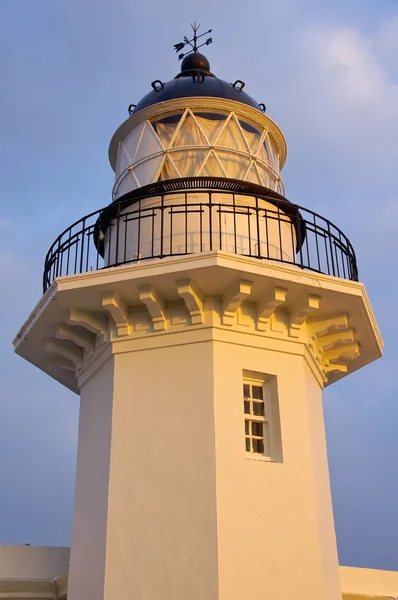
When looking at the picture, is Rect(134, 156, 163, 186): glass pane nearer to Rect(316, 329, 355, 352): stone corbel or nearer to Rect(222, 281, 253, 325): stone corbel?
Rect(222, 281, 253, 325): stone corbel

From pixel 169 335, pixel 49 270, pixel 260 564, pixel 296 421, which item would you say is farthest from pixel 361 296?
pixel 49 270

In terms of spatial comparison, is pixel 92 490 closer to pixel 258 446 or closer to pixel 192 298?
pixel 258 446

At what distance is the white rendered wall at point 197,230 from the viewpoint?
11.0m

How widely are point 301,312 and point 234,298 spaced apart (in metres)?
1.08

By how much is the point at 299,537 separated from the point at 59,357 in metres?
4.75

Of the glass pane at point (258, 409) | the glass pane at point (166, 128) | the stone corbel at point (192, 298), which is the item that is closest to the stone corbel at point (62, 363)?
the stone corbel at point (192, 298)

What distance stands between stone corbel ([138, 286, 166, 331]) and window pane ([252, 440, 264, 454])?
194cm

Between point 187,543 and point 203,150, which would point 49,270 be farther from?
point 187,543

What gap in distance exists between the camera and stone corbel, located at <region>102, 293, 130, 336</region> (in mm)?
10320

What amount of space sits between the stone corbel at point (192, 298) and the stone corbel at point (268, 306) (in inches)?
32.1

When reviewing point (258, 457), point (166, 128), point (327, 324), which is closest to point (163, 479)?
point (258, 457)

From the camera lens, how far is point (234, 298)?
1020cm

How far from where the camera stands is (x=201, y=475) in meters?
9.74

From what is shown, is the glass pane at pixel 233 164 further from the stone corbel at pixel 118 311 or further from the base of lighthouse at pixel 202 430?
the stone corbel at pixel 118 311
